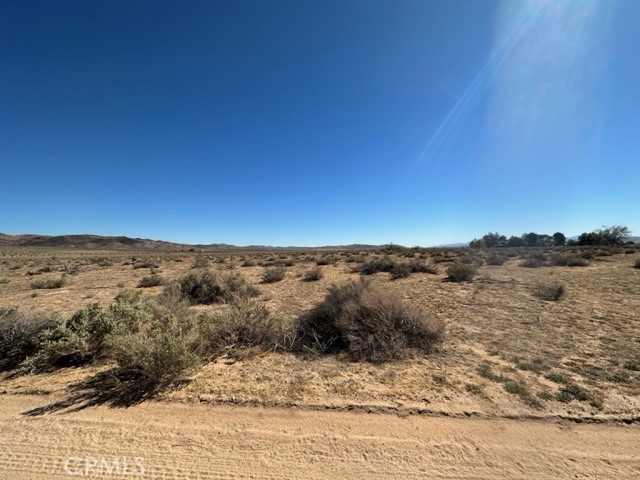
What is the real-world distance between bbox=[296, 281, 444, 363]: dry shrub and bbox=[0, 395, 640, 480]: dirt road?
1897 mm

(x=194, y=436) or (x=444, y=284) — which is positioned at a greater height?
(x=444, y=284)

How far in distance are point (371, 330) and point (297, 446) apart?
10.1 feet

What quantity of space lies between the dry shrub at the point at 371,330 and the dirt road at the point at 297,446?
1897 millimetres

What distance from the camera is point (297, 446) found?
3.11 m

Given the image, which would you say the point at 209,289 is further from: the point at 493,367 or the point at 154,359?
the point at 493,367

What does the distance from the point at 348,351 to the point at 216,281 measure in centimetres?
747

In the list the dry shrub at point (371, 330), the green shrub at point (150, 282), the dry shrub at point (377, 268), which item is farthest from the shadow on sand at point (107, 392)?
the dry shrub at point (377, 268)

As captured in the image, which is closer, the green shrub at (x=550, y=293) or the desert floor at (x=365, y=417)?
the desert floor at (x=365, y=417)

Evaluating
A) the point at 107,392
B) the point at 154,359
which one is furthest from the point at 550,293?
the point at 107,392

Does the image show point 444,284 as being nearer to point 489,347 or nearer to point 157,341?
point 489,347

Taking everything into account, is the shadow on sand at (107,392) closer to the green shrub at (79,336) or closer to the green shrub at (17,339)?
the green shrub at (79,336)

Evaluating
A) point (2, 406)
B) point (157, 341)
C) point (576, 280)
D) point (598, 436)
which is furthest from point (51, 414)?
point (576, 280)

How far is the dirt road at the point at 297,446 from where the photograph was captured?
2.79 metres

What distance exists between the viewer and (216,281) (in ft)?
37.6
